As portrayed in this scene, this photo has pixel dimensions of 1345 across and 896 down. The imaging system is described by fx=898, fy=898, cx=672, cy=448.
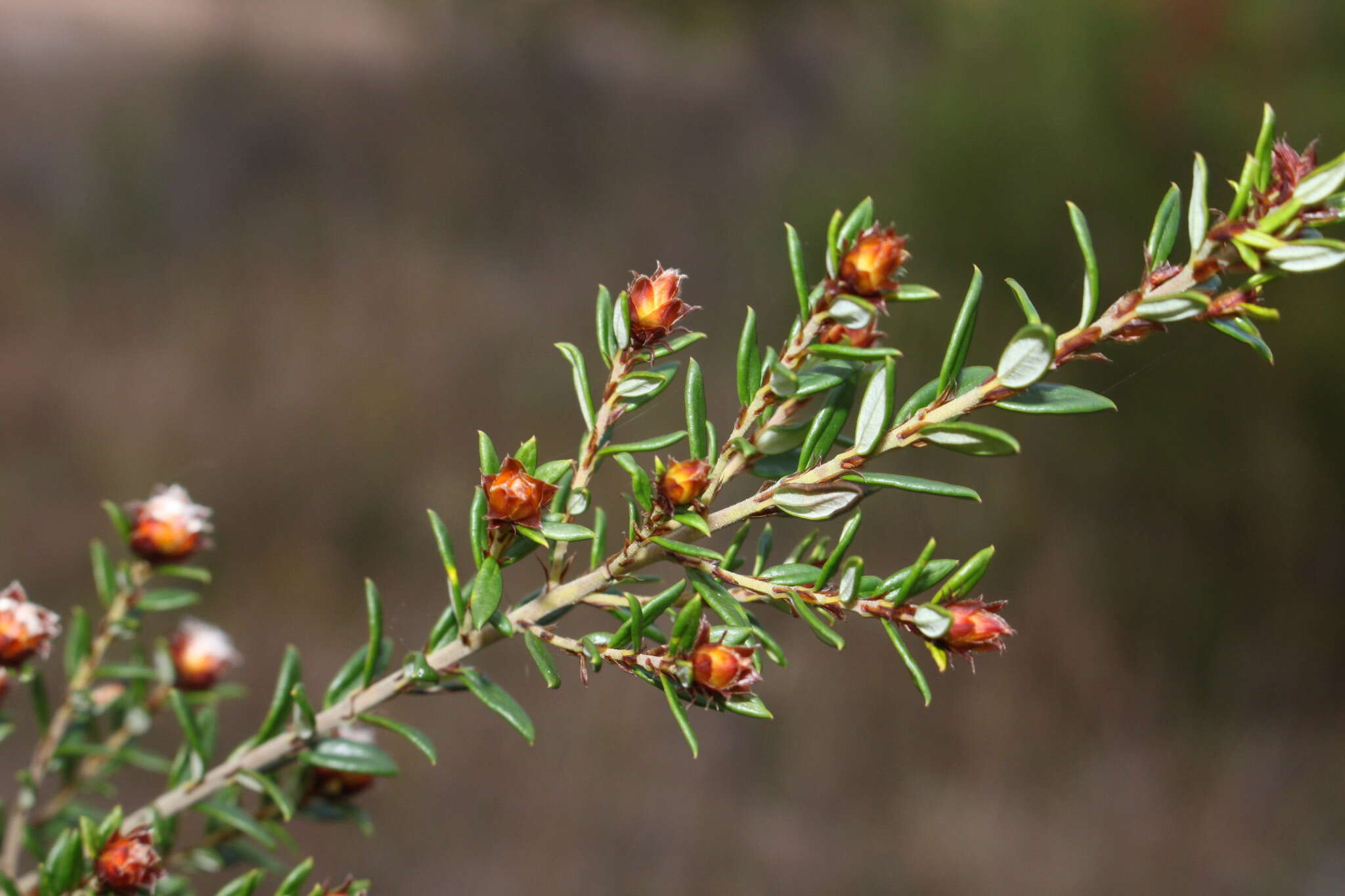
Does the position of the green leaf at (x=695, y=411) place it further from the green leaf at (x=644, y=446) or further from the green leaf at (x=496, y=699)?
the green leaf at (x=496, y=699)

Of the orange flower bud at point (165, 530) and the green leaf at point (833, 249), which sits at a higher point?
the green leaf at point (833, 249)

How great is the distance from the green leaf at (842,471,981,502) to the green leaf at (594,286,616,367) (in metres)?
0.15

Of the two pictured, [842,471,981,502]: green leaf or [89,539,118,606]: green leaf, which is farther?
[89,539,118,606]: green leaf

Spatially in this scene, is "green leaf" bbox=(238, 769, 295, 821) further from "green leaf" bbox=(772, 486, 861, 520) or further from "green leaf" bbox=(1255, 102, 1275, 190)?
"green leaf" bbox=(1255, 102, 1275, 190)

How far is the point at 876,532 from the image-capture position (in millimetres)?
4371

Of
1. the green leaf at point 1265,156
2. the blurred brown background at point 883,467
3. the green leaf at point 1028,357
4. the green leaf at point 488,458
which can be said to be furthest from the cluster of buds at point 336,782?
the blurred brown background at point 883,467

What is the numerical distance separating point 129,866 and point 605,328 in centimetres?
37

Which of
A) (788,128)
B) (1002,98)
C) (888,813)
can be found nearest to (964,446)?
(888,813)

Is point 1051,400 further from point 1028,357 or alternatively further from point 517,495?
point 517,495

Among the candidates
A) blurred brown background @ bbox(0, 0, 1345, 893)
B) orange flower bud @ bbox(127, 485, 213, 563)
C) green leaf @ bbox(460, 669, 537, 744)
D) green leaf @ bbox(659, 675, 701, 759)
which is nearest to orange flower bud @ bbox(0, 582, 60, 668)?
orange flower bud @ bbox(127, 485, 213, 563)

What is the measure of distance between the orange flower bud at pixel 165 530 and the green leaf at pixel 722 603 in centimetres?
40

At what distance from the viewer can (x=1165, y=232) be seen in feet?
1.38

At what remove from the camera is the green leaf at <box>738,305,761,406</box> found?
0.45 metres

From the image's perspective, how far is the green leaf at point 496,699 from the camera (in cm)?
46
